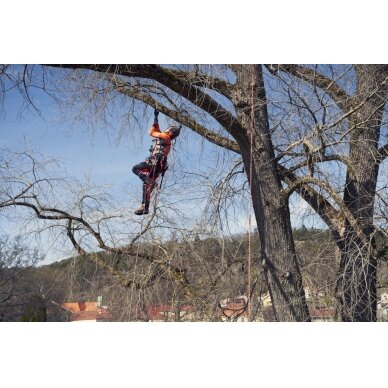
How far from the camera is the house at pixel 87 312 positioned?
3.34m

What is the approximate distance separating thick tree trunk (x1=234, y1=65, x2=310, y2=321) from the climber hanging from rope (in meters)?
0.43

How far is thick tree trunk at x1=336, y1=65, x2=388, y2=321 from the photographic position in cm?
309

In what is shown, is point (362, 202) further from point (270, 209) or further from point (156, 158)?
point (156, 158)

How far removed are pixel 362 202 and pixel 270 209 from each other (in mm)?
554

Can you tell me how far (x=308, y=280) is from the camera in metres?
3.39

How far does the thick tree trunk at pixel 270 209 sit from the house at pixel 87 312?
1.02 metres

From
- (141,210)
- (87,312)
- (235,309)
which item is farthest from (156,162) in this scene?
(235,309)

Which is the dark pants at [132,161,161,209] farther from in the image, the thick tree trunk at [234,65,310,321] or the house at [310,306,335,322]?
the house at [310,306,335,322]

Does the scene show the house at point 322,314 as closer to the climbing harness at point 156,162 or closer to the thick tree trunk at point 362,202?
the thick tree trunk at point 362,202

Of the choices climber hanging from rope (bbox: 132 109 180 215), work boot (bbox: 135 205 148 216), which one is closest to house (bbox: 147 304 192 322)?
work boot (bbox: 135 205 148 216)

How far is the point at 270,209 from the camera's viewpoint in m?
3.26
